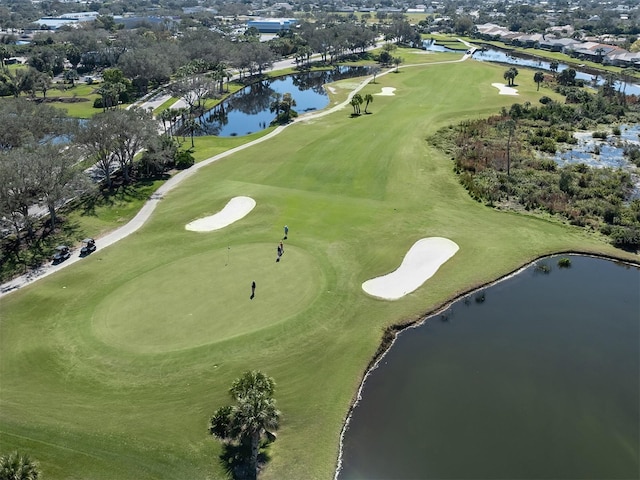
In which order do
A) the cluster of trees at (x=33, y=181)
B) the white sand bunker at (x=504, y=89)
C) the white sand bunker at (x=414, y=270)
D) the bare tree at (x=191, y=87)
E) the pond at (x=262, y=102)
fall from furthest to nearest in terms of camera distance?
the white sand bunker at (x=504, y=89)
the pond at (x=262, y=102)
the bare tree at (x=191, y=87)
the cluster of trees at (x=33, y=181)
the white sand bunker at (x=414, y=270)

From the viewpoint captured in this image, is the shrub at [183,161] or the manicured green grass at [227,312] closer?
the manicured green grass at [227,312]

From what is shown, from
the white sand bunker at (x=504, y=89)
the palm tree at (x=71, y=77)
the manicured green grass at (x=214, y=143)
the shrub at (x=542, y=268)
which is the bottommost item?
the shrub at (x=542, y=268)

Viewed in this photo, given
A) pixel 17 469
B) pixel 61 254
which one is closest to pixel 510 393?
pixel 17 469

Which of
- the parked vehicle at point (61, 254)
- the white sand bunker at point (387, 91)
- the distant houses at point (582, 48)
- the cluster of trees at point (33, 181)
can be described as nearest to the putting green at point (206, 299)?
the parked vehicle at point (61, 254)

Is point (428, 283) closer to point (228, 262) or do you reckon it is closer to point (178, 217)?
point (228, 262)

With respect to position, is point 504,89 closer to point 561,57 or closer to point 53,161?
point 561,57

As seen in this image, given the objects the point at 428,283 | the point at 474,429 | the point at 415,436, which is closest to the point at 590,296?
the point at 428,283

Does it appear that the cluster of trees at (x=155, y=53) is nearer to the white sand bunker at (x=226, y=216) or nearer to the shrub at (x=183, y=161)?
the shrub at (x=183, y=161)
